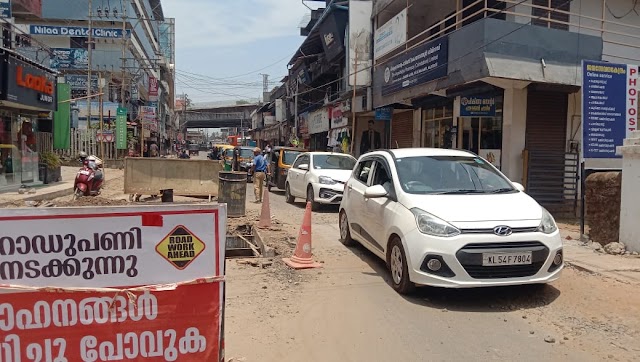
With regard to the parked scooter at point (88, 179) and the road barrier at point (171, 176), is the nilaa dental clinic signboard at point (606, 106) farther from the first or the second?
the parked scooter at point (88, 179)

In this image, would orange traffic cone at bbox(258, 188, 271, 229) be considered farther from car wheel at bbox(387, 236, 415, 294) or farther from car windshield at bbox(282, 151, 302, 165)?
car windshield at bbox(282, 151, 302, 165)

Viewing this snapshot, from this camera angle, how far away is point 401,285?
554 cm

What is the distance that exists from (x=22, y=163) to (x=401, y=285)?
44.3ft

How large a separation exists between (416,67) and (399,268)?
11293 mm

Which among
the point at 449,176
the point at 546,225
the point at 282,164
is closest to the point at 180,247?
the point at 546,225

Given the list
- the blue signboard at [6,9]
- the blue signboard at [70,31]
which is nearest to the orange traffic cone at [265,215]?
the blue signboard at [6,9]

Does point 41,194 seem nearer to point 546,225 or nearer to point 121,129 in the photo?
point 546,225

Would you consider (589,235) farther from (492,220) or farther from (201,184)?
(201,184)

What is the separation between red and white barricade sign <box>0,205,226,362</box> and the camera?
112 inches

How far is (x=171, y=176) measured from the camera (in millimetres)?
14297

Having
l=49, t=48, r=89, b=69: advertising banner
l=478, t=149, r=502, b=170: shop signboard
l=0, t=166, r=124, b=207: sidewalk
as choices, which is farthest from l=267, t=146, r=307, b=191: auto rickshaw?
l=49, t=48, r=89, b=69: advertising banner

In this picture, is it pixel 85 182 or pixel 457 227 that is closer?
pixel 457 227

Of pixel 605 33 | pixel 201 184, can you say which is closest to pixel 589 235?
pixel 605 33

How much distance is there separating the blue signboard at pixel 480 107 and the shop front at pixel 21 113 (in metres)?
12.2
